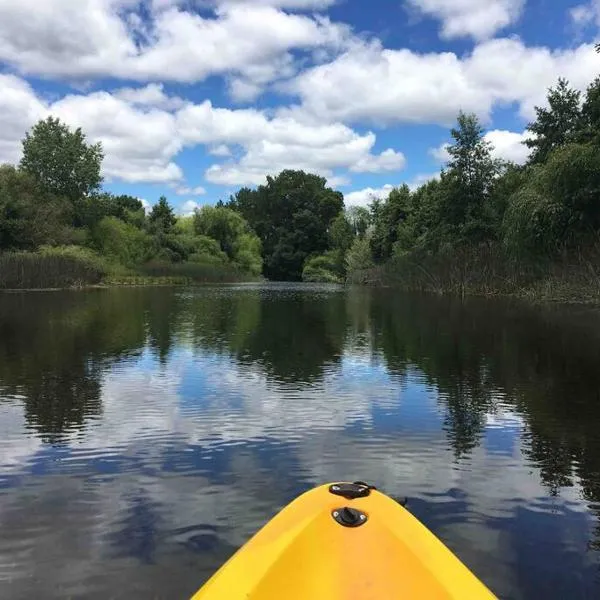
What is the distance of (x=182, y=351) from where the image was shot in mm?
13562

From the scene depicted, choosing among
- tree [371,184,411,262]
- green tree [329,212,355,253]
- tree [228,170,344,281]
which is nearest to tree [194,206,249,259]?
tree [228,170,344,281]

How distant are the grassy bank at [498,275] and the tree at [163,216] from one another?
96.8ft

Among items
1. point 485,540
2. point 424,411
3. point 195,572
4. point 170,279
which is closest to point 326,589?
point 195,572

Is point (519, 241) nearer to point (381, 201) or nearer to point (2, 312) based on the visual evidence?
point (2, 312)

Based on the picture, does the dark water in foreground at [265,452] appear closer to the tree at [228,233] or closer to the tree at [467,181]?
the tree at [467,181]

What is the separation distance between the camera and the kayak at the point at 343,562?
2.88 m

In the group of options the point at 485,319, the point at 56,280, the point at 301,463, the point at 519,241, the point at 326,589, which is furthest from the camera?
the point at 56,280

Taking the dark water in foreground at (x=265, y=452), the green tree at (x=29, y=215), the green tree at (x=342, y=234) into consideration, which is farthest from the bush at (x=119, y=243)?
the dark water in foreground at (x=265, y=452)

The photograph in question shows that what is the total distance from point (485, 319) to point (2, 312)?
16.7m

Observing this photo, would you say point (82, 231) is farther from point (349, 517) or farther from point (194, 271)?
point (349, 517)

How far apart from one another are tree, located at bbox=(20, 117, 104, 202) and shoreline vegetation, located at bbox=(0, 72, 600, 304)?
11cm

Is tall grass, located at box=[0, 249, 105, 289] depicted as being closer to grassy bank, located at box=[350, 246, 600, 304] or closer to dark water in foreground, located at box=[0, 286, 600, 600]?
grassy bank, located at box=[350, 246, 600, 304]

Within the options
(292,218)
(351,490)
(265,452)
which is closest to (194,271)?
(292,218)

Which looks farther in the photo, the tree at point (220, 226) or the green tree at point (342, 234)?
the green tree at point (342, 234)
